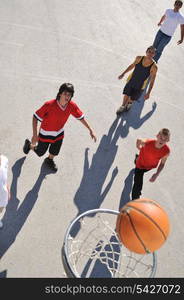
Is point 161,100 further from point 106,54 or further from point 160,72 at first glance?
point 106,54

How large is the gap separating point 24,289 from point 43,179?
1962 mm

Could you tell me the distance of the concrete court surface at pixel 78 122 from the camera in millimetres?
5559

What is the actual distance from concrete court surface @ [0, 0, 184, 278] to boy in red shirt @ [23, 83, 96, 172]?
0.68m

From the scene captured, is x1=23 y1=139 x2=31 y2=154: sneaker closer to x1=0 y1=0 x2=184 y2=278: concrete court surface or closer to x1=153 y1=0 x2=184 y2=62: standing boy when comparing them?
x1=0 y1=0 x2=184 y2=278: concrete court surface

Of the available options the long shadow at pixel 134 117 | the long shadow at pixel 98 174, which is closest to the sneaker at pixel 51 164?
the long shadow at pixel 98 174

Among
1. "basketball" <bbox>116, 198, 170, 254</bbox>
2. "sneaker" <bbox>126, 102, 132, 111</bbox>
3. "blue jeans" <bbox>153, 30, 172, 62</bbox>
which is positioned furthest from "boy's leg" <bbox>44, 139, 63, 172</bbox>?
"blue jeans" <bbox>153, 30, 172, 62</bbox>

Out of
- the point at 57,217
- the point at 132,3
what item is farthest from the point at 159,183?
the point at 132,3

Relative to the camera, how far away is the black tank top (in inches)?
267

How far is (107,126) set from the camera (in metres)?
7.39

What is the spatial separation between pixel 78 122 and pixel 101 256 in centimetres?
282

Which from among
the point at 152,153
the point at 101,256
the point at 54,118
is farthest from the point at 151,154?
the point at 101,256

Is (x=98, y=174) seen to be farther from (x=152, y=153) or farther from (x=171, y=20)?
(x=171, y=20)

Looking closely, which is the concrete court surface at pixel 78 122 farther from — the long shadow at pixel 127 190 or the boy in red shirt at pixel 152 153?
the boy in red shirt at pixel 152 153

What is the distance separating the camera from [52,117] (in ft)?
17.3
